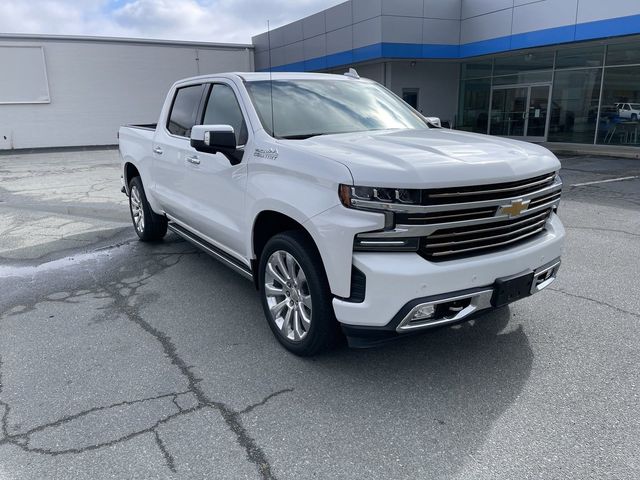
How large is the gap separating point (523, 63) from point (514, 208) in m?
19.8

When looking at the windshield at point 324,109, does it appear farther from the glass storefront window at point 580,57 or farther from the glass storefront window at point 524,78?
the glass storefront window at point 524,78

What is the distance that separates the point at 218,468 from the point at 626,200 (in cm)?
924

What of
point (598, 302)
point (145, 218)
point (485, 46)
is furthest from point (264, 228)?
point (485, 46)

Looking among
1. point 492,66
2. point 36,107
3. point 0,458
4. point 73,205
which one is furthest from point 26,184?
point 492,66

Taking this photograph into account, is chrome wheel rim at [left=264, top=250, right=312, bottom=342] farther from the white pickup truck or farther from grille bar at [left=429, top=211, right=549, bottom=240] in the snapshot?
grille bar at [left=429, top=211, right=549, bottom=240]

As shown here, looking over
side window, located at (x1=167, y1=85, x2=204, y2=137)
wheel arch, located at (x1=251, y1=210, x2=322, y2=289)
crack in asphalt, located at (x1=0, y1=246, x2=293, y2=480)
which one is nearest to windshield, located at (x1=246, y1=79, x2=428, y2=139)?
wheel arch, located at (x1=251, y1=210, x2=322, y2=289)

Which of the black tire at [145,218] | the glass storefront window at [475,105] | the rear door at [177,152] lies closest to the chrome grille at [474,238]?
the rear door at [177,152]

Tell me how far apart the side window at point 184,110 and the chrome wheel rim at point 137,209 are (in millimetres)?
1475

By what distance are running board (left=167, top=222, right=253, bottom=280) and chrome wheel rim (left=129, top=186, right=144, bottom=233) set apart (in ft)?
4.15

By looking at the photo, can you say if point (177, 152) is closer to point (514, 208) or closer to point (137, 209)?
point (137, 209)

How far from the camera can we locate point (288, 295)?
364 centimetres

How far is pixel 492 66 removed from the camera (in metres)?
21.9

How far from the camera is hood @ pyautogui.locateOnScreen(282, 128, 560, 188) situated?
2.86 metres

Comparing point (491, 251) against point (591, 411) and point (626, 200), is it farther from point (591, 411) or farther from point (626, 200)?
point (626, 200)
